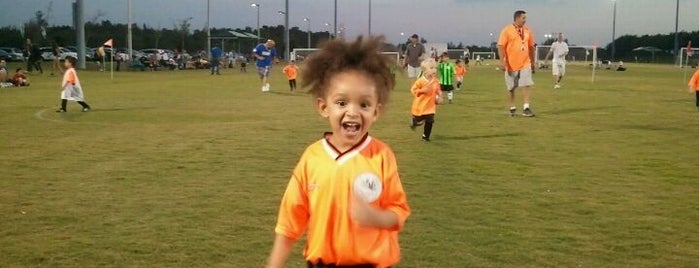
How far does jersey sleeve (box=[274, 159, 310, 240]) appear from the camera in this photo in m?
2.90

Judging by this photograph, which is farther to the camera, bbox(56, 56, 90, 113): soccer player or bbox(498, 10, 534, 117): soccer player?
bbox(56, 56, 90, 113): soccer player

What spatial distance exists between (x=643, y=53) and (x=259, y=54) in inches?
3541

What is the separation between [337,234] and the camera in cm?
285

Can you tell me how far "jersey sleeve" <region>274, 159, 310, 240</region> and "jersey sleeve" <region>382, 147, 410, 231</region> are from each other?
0.33 m

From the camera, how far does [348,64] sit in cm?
287

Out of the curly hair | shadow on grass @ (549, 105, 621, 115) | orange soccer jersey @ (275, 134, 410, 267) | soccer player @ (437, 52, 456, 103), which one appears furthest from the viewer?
soccer player @ (437, 52, 456, 103)

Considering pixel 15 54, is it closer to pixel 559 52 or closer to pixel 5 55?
pixel 5 55

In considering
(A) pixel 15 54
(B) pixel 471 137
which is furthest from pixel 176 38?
(B) pixel 471 137

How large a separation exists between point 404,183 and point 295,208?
18.2 ft

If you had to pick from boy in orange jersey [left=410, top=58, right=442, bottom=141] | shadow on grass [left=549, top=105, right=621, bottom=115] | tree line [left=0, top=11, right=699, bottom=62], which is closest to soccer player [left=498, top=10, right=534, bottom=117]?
shadow on grass [left=549, top=105, right=621, bottom=115]

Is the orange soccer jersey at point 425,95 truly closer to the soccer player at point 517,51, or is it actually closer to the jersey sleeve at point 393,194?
the soccer player at point 517,51

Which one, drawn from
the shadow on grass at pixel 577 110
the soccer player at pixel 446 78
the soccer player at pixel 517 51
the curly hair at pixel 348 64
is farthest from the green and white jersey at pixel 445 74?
the curly hair at pixel 348 64

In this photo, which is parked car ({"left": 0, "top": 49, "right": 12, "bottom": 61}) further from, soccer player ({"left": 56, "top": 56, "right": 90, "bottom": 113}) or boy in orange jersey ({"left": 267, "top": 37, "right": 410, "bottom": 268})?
boy in orange jersey ({"left": 267, "top": 37, "right": 410, "bottom": 268})

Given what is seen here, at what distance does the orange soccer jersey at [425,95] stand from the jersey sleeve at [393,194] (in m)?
9.50
